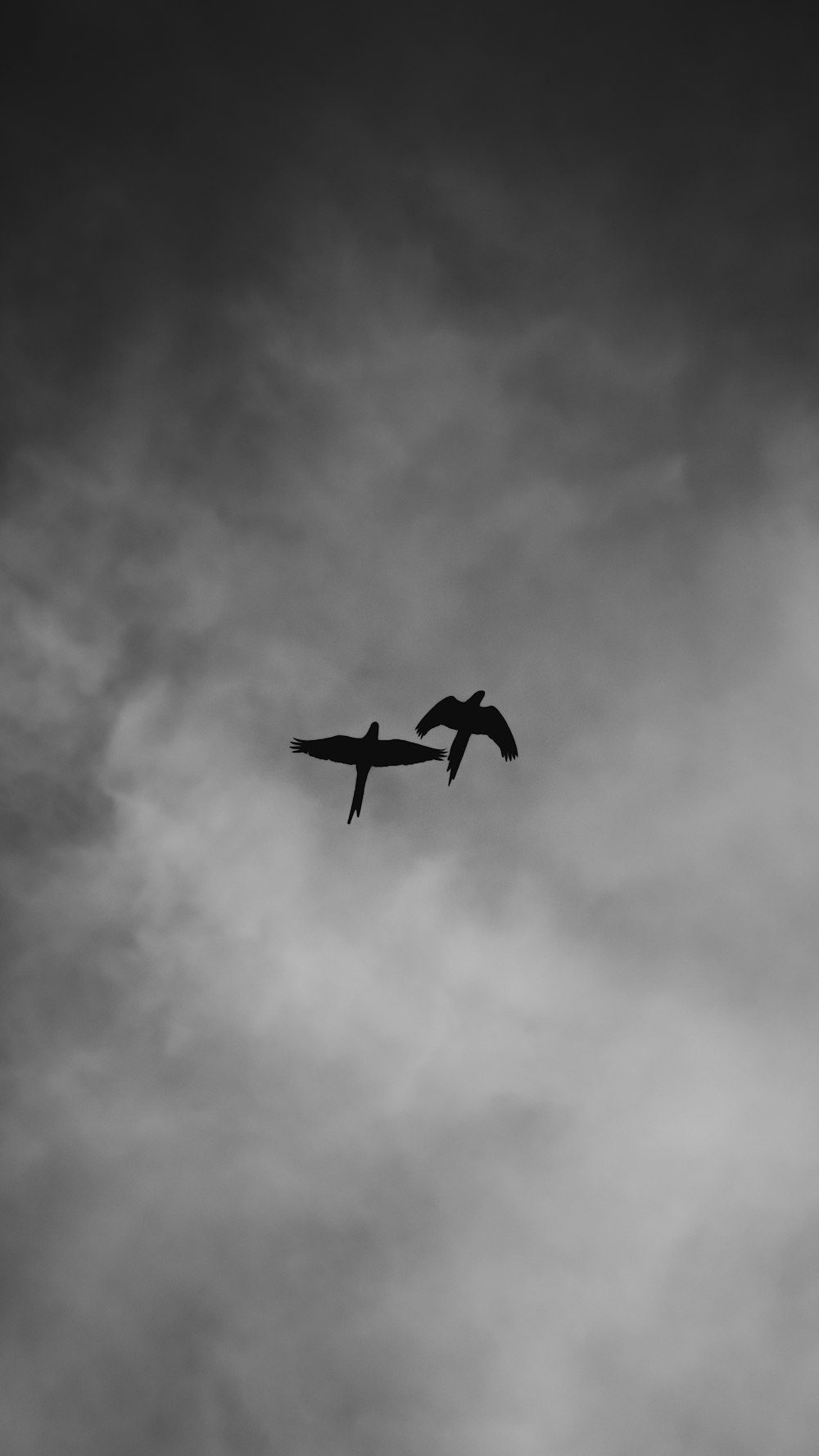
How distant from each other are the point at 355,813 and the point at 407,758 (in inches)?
109

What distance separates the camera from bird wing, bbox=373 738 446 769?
28.7 m

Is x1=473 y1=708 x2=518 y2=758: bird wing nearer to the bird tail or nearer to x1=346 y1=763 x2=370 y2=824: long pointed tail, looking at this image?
the bird tail

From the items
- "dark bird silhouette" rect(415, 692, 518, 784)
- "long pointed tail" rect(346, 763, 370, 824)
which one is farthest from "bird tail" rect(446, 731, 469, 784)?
"long pointed tail" rect(346, 763, 370, 824)

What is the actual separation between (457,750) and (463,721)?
1275mm

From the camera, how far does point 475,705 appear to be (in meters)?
29.7

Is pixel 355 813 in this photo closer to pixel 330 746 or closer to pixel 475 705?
pixel 330 746

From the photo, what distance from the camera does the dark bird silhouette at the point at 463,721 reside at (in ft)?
96.2

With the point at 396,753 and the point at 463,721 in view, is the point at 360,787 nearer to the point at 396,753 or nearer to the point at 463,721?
the point at 396,753

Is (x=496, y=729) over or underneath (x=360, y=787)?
over

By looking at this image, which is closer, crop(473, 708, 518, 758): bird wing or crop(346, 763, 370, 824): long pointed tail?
crop(346, 763, 370, 824): long pointed tail

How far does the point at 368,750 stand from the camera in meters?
28.7

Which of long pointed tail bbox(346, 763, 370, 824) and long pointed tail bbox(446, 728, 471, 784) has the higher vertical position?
long pointed tail bbox(446, 728, 471, 784)

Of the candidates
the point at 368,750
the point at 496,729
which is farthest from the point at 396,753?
the point at 496,729

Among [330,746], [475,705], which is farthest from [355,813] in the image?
[475,705]
